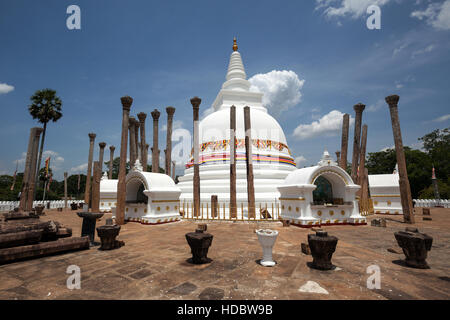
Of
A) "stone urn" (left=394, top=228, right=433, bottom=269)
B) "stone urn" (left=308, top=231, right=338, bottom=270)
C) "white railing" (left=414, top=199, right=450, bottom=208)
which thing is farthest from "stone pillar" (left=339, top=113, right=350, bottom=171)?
"white railing" (left=414, top=199, right=450, bottom=208)

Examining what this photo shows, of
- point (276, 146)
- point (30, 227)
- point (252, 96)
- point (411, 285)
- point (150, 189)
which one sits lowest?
point (411, 285)

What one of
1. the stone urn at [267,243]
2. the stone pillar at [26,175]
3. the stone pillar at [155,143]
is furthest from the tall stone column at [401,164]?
the stone pillar at [26,175]

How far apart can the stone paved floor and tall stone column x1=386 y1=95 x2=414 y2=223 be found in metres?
6.51

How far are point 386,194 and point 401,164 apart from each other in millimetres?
6284

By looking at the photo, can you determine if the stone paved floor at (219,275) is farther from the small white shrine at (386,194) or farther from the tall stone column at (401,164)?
the small white shrine at (386,194)

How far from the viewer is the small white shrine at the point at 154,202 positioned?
12227mm

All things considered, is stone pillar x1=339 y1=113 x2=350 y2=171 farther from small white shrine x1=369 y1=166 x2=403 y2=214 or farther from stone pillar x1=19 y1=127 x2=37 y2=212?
stone pillar x1=19 y1=127 x2=37 y2=212

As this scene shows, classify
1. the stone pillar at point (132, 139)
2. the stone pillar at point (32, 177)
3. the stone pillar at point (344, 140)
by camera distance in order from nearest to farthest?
the stone pillar at point (32, 177)
the stone pillar at point (344, 140)
the stone pillar at point (132, 139)

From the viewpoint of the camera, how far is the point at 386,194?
17656 mm

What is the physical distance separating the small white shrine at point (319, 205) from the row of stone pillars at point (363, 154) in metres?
3.05

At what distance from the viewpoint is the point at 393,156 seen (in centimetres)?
3909
